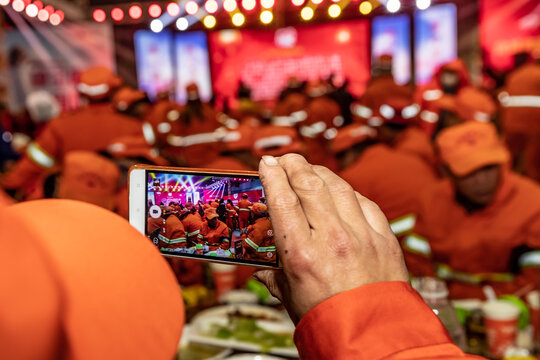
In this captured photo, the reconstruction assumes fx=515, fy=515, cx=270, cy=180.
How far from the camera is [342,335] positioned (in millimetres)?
585

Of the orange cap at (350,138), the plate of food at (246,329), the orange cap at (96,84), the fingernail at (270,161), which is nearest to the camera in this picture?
the fingernail at (270,161)

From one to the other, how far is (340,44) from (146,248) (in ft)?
38.5

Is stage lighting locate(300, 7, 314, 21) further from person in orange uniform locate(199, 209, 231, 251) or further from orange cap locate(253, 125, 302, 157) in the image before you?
person in orange uniform locate(199, 209, 231, 251)

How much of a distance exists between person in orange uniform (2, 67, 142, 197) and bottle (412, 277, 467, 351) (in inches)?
112

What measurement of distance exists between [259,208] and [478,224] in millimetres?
2222

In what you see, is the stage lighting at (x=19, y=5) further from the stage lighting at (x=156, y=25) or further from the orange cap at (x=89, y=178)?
the orange cap at (x=89, y=178)

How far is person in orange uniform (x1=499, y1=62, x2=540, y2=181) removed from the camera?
209 inches

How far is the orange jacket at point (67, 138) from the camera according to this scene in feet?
12.5

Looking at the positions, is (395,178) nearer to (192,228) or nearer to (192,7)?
(192,7)

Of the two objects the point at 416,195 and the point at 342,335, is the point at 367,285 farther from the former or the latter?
the point at 416,195

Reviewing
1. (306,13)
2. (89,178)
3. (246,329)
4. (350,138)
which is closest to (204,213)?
(246,329)

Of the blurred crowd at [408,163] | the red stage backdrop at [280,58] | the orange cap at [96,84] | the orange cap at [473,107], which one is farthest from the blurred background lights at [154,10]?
the red stage backdrop at [280,58]

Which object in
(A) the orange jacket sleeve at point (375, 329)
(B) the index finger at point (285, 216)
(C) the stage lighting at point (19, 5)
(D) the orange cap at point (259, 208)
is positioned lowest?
(A) the orange jacket sleeve at point (375, 329)

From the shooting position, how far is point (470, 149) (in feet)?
8.50
